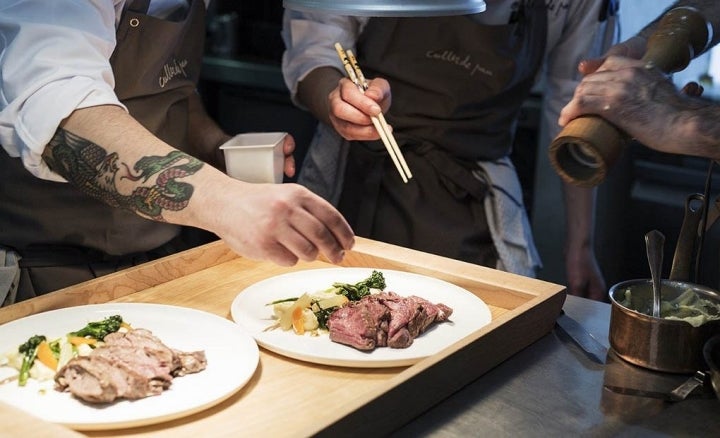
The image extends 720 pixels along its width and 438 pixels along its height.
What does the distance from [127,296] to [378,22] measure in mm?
1069

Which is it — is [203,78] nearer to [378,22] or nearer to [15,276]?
[378,22]

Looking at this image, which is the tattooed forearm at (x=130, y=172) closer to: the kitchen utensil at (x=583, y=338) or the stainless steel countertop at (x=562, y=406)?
the stainless steel countertop at (x=562, y=406)

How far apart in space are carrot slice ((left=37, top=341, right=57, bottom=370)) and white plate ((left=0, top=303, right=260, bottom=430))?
4 centimetres

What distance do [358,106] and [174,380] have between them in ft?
2.69

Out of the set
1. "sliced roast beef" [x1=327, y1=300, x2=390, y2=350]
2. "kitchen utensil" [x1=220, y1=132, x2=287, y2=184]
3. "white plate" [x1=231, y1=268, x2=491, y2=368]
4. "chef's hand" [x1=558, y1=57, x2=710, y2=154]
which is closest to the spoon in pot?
"chef's hand" [x1=558, y1=57, x2=710, y2=154]

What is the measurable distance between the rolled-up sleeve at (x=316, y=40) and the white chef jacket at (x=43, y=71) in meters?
0.87

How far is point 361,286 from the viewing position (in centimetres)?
168

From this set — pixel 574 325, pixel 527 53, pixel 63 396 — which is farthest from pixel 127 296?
pixel 527 53

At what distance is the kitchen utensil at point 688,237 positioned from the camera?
5.04ft

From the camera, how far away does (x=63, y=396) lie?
1.26 metres

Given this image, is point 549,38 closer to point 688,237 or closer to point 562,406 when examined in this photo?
point 688,237

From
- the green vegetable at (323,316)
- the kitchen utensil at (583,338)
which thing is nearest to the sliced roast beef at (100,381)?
the green vegetable at (323,316)

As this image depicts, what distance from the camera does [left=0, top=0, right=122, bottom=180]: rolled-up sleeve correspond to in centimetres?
148

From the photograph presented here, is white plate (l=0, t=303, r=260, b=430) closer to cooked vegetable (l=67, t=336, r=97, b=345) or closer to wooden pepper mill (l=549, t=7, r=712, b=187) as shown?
cooked vegetable (l=67, t=336, r=97, b=345)
